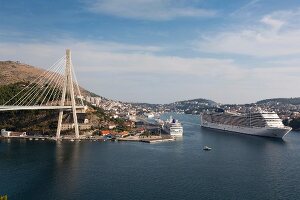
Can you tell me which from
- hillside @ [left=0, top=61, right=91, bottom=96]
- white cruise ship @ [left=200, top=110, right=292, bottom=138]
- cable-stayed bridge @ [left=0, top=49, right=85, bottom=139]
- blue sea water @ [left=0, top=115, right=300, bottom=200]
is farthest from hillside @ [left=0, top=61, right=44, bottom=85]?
blue sea water @ [left=0, top=115, right=300, bottom=200]

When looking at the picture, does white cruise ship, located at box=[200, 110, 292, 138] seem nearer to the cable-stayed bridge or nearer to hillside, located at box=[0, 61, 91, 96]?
the cable-stayed bridge

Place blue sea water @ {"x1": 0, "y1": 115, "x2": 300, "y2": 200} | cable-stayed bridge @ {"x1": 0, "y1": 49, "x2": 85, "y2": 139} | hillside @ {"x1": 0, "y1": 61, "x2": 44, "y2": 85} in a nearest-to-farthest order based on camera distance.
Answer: blue sea water @ {"x1": 0, "y1": 115, "x2": 300, "y2": 200}, cable-stayed bridge @ {"x1": 0, "y1": 49, "x2": 85, "y2": 139}, hillside @ {"x1": 0, "y1": 61, "x2": 44, "y2": 85}

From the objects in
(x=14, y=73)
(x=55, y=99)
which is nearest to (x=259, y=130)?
(x=55, y=99)

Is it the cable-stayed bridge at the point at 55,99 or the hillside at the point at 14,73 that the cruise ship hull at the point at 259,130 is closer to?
the cable-stayed bridge at the point at 55,99

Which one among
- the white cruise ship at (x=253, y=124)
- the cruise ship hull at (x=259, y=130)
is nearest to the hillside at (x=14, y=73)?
the white cruise ship at (x=253, y=124)

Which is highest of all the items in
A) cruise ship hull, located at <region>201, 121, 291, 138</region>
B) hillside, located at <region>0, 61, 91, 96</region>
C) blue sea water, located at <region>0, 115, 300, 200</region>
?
hillside, located at <region>0, 61, 91, 96</region>

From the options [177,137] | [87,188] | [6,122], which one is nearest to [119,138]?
[177,137]
